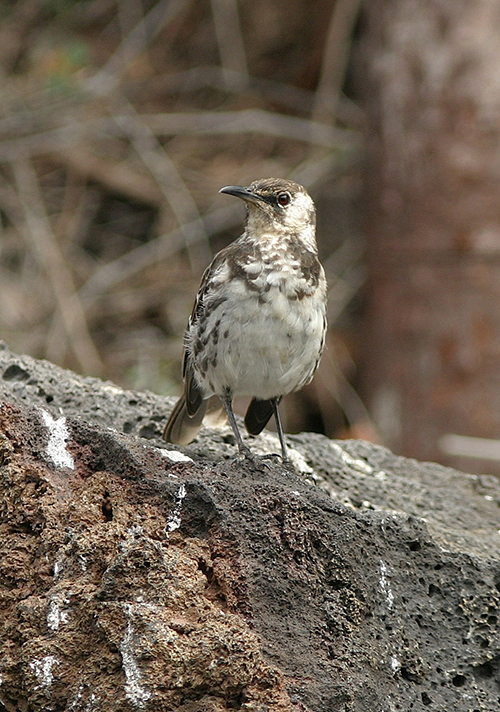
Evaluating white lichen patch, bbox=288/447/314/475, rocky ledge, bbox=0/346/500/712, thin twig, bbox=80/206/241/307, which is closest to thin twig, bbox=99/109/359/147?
thin twig, bbox=80/206/241/307

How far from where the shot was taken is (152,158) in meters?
7.67

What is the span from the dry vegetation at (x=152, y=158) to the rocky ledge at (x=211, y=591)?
4132 mm

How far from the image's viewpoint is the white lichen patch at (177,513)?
8.45 ft

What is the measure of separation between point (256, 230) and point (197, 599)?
191cm

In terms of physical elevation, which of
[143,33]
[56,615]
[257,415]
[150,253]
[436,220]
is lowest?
[56,615]

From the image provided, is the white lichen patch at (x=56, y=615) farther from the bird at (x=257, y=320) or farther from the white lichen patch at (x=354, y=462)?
the white lichen patch at (x=354, y=462)

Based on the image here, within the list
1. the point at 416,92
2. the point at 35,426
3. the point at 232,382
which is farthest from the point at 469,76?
the point at 35,426

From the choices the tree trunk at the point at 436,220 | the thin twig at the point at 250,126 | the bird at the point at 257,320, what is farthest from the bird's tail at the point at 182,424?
the thin twig at the point at 250,126

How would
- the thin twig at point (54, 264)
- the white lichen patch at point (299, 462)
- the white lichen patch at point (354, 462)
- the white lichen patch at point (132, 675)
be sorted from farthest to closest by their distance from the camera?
the thin twig at point (54, 264) → the white lichen patch at point (354, 462) → the white lichen patch at point (299, 462) → the white lichen patch at point (132, 675)

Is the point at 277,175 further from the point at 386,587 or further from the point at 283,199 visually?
the point at 386,587

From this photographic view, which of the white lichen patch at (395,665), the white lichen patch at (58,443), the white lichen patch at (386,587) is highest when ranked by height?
the white lichen patch at (58,443)

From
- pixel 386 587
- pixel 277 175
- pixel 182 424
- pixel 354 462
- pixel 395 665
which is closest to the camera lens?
pixel 395 665

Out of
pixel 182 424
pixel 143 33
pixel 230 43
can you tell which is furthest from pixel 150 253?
pixel 182 424

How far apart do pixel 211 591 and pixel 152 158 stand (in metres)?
5.61
